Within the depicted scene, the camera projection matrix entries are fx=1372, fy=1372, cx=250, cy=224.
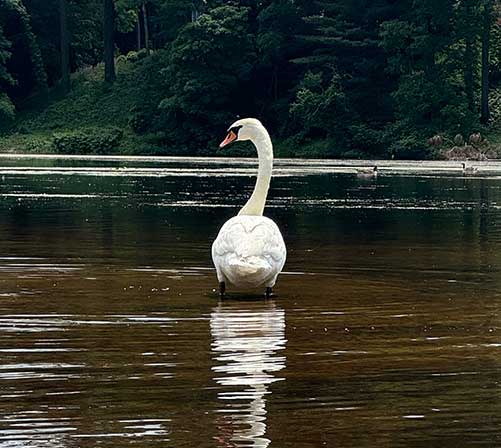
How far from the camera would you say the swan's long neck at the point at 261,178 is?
44.8 ft

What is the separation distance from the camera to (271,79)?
77.8 metres

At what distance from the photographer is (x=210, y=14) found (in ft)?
244

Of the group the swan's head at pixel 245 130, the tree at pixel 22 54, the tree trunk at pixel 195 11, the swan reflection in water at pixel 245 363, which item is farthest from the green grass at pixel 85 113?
the swan reflection in water at pixel 245 363

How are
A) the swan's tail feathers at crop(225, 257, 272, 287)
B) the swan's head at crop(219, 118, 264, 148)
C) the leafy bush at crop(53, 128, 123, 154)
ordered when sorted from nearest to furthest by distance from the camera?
the swan's tail feathers at crop(225, 257, 272, 287) < the swan's head at crop(219, 118, 264, 148) < the leafy bush at crop(53, 128, 123, 154)

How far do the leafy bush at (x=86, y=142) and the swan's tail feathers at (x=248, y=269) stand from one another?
200ft

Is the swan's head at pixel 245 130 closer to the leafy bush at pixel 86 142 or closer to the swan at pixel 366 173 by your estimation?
the swan at pixel 366 173

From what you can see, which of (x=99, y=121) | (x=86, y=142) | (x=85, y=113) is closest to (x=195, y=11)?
(x=85, y=113)


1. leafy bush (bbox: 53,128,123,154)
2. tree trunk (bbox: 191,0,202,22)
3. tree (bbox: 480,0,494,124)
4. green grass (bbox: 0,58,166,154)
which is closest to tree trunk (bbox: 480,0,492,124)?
tree (bbox: 480,0,494,124)

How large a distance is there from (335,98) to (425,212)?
139 ft

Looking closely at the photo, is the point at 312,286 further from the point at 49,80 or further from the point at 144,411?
the point at 49,80

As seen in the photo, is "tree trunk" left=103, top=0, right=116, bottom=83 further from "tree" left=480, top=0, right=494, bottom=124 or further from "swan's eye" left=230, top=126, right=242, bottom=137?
"swan's eye" left=230, top=126, right=242, bottom=137

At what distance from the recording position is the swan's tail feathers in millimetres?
12391

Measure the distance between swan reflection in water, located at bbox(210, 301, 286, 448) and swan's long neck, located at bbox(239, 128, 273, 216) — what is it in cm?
141

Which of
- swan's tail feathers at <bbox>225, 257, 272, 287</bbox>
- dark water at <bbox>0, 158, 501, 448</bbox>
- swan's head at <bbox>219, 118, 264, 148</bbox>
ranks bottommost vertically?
dark water at <bbox>0, 158, 501, 448</bbox>
